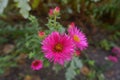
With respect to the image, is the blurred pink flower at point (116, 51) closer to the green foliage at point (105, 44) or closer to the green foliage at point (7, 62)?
the green foliage at point (105, 44)

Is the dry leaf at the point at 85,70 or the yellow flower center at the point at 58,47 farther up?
the yellow flower center at the point at 58,47

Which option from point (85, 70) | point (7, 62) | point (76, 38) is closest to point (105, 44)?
point (85, 70)

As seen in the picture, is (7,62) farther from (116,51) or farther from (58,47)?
(116,51)

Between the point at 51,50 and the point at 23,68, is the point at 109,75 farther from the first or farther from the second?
the point at 51,50

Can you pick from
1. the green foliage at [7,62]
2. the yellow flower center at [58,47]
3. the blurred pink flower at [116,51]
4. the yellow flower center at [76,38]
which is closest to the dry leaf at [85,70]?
the blurred pink flower at [116,51]

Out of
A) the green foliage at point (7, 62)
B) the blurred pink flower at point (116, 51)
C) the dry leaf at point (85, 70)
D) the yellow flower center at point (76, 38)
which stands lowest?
the dry leaf at point (85, 70)

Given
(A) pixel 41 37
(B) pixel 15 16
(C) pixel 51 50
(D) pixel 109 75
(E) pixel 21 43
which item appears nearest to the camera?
(C) pixel 51 50

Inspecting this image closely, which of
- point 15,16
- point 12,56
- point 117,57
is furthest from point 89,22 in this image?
point 12,56
